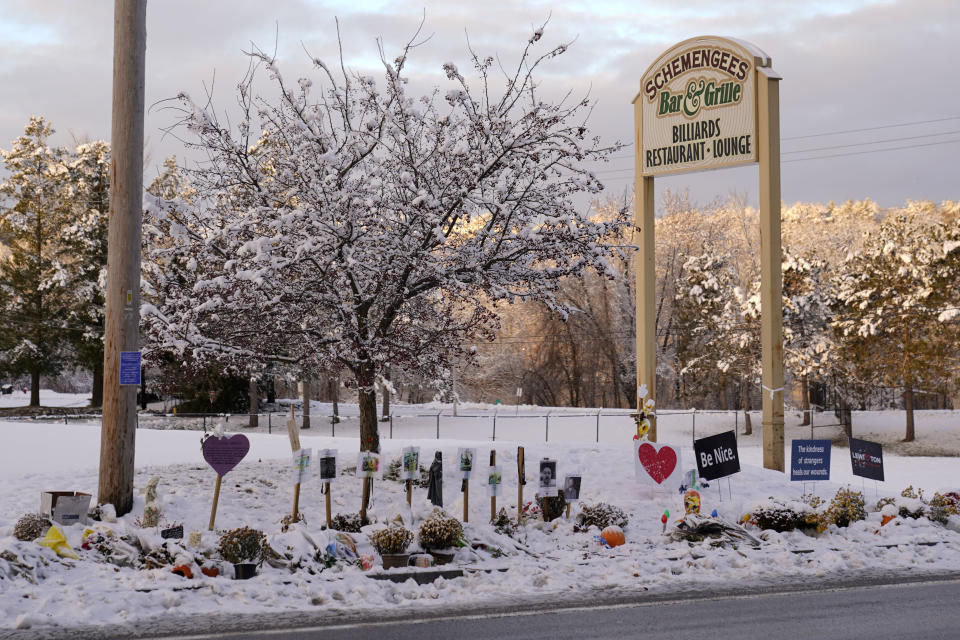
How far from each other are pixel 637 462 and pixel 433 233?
4.21 meters

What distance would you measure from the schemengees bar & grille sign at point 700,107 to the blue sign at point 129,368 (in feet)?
30.3

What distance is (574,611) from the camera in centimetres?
822

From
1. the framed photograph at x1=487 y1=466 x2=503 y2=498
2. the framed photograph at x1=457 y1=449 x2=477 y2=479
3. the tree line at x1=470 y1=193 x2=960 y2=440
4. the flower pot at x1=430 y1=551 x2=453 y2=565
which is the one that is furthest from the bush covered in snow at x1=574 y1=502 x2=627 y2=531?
the tree line at x1=470 y1=193 x2=960 y2=440

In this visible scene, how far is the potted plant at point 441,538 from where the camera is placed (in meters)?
9.88

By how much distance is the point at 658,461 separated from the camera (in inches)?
502

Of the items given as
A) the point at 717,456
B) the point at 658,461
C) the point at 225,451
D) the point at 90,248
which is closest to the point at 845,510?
the point at 717,456

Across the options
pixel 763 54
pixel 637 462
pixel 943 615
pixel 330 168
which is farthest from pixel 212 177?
pixel 943 615

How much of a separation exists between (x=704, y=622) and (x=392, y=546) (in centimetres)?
328

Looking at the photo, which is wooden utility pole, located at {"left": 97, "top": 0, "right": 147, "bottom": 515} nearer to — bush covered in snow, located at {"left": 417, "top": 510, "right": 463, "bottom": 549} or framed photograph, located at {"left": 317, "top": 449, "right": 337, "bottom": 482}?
framed photograph, located at {"left": 317, "top": 449, "right": 337, "bottom": 482}

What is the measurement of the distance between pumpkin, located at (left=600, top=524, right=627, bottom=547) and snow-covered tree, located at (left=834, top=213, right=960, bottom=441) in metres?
28.3

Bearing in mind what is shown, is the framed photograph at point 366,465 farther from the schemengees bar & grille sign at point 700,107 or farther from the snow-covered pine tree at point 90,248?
the snow-covered pine tree at point 90,248

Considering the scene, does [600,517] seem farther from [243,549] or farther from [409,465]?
[243,549]

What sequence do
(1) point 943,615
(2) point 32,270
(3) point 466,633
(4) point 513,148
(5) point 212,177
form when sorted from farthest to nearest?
1. (2) point 32,270
2. (5) point 212,177
3. (4) point 513,148
4. (1) point 943,615
5. (3) point 466,633

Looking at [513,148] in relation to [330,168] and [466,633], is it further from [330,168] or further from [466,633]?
[466,633]
